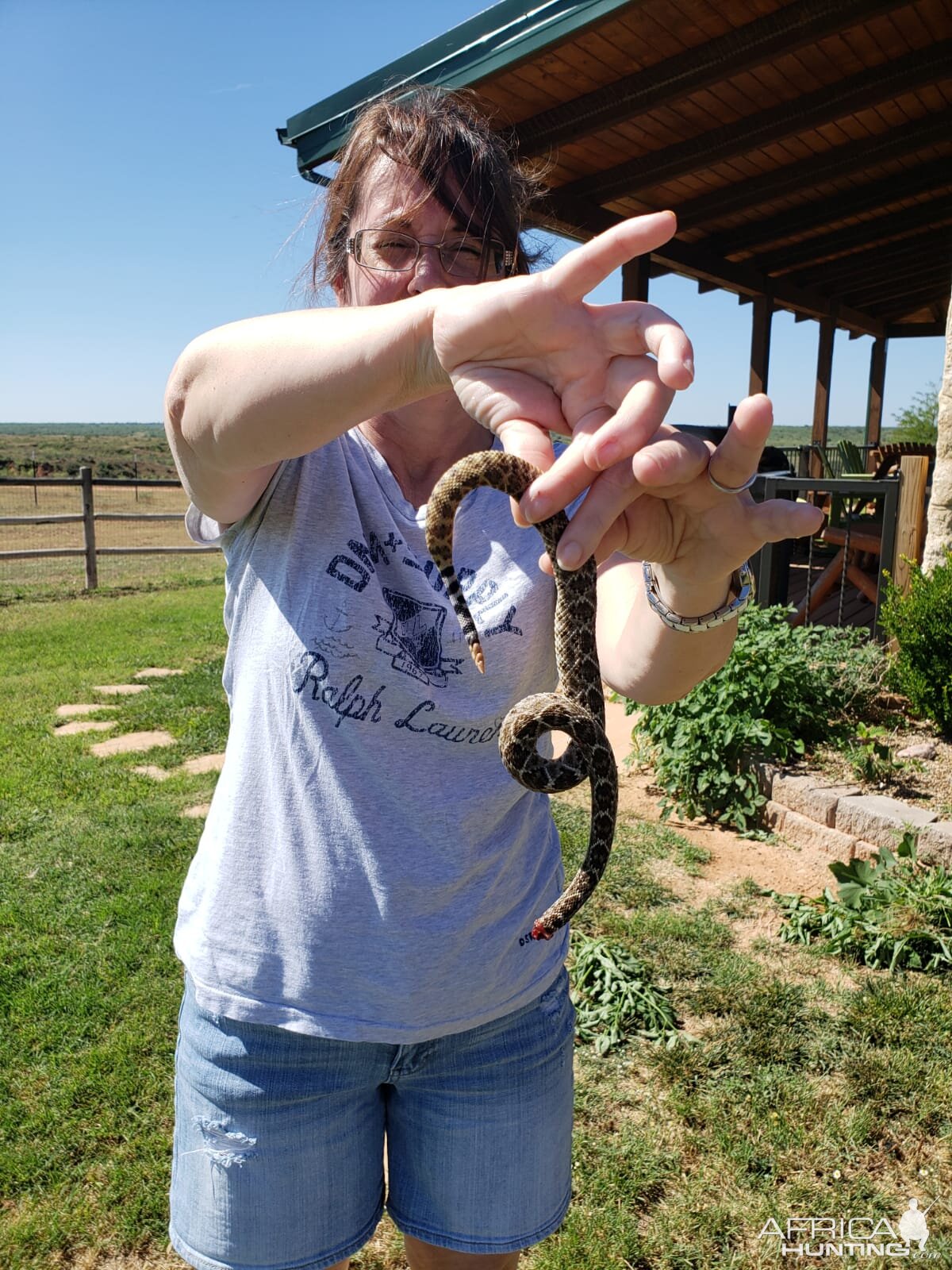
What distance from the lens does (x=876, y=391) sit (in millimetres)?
20453

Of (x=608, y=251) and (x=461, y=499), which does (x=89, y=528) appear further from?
(x=608, y=251)

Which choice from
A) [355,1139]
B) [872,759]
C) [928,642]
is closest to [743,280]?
[928,642]

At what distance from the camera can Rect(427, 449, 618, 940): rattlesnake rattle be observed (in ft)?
5.65

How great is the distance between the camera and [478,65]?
752cm

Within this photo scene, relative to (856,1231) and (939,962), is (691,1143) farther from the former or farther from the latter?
(939,962)

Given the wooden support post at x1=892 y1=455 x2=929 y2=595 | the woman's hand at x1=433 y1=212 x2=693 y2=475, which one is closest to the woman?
the woman's hand at x1=433 y1=212 x2=693 y2=475

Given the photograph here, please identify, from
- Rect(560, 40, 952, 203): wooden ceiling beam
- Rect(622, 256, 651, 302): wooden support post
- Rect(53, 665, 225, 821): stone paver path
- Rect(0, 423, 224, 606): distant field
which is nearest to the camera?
Rect(53, 665, 225, 821): stone paver path

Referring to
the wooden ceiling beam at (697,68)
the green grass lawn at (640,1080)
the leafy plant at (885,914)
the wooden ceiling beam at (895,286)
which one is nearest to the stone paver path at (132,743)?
the green grass lawn at (640,1080)

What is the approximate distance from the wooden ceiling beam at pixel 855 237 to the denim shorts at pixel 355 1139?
12.7m

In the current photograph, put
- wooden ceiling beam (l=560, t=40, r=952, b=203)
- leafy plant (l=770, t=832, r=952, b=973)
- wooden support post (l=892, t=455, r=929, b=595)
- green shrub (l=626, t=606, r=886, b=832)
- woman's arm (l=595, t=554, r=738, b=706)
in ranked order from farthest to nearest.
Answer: wooden ceiling beam (l=560, t=40, r=952, b=203) → wooden support post (l=892, t=455, r=929, b=595) → green shrub (l=626, t=606, r=886, b=832) → leafy plant (l=770, t=832, r=952, b=973) → woman's arm (l=595, t=554, r=738, b=706)

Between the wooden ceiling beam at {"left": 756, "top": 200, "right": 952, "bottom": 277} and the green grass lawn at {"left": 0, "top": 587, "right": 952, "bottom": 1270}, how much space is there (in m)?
10.7

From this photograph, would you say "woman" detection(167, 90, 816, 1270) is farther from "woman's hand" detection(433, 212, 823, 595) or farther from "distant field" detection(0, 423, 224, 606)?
"distant field" detection(0, 423, 224, 606)

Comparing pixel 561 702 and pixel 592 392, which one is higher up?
pixel 592 392

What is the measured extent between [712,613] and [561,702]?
0.41 metres
